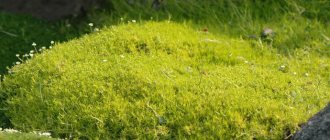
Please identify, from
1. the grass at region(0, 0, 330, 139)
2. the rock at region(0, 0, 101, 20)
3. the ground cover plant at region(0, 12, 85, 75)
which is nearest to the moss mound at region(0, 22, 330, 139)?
the grass at region(0, 0, 330, 139)

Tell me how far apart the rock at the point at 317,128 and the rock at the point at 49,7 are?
181 inches

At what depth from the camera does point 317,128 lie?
5027mm

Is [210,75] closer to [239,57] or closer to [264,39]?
[239,57]

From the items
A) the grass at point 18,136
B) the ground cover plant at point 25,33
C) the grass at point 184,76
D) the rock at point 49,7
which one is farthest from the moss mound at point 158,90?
the rock at point 49,7

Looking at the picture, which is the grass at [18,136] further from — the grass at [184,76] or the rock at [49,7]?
the rock at [49,7]

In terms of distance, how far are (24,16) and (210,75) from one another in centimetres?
382

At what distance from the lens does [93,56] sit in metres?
7.05

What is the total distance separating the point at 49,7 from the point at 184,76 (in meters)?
3.46

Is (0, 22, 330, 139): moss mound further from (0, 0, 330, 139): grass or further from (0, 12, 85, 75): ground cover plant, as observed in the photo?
(0, 12, 85, 75): ground cover plant

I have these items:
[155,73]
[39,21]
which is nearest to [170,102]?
[155,73]

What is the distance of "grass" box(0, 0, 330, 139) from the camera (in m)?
5.77

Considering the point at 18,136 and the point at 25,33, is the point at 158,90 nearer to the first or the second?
the point at 18,136

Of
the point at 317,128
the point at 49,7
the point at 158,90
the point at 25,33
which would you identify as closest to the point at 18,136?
the point at 158,90

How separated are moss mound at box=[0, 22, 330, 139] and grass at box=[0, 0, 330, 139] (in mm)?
10
